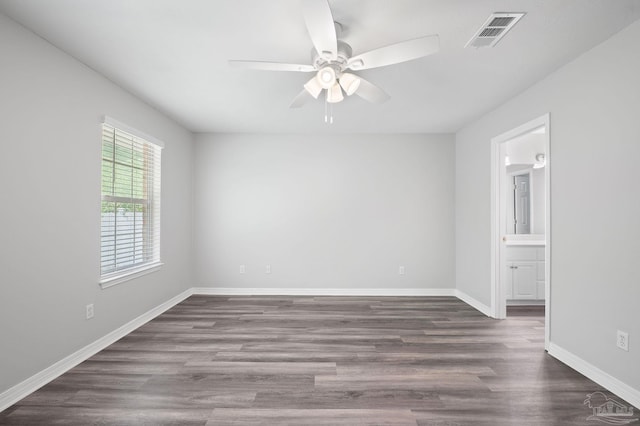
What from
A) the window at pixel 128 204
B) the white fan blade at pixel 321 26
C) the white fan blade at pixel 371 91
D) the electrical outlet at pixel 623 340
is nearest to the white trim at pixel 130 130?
the window at pixel 128 204

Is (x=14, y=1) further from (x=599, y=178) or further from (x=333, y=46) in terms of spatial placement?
(x=599, y=178)

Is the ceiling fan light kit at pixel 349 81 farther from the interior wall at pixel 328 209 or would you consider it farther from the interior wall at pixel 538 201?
the interior wall at pixel 538 201

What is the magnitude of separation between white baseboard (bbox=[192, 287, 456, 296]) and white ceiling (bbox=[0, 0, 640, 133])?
8.99ft

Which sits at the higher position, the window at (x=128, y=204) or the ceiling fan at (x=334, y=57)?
the ceiling fan at (x=334, y=57)

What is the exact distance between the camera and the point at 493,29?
2240 millimetres

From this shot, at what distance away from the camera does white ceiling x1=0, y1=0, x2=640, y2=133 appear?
2051 mm

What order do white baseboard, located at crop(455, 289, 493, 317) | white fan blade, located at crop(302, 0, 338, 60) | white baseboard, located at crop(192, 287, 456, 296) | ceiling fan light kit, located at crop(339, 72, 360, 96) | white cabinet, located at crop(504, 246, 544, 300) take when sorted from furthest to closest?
white baseboard, located at crop(192, 287, 456, 296)
white cabinet, located at crop(504, 246, 544, 300)
white baseboard, located at crop(455, 289, 493, 317)
ceiling fan light kit, located at crop(339, 72, 360, 96)
white fan blade, located at crop(302, 0, 338, 60)

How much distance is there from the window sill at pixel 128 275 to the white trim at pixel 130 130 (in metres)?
1.45

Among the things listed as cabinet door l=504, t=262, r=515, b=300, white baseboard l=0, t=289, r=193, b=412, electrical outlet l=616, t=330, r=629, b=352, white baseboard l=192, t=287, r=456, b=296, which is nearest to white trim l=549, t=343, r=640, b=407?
electrical outlet l=616, t=330, r=629, b=352

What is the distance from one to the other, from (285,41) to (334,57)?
1.57ft

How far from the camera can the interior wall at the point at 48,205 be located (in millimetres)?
2199

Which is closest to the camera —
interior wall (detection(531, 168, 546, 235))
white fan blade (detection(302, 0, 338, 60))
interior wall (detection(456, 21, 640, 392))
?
white fan blade (detection(302, 0, 338, 60))

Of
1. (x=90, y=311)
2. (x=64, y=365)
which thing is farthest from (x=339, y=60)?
(x=64, y=365)

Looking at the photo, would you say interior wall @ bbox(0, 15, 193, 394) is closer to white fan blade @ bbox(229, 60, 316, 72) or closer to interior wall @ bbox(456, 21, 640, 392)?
white fan blade @ bbox(229, 60, 316, 72)
